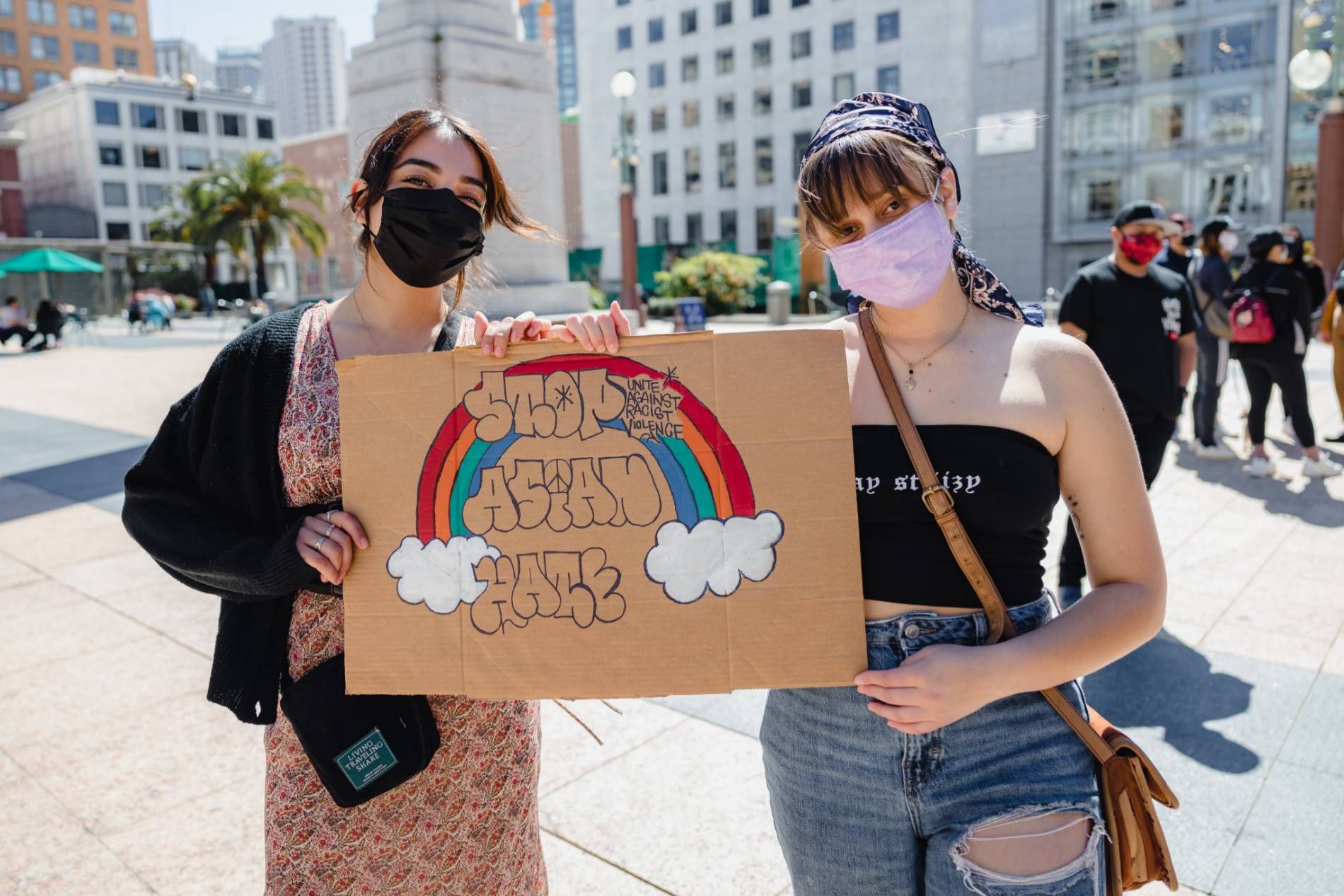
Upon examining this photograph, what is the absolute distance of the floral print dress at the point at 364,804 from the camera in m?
1.99

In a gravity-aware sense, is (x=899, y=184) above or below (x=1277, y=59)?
below

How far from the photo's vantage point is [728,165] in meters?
60.5

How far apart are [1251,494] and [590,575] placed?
25.9 ft

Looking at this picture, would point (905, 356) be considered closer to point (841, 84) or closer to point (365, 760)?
point (365, 760)

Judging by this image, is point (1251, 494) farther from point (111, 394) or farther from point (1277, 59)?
point (1277, 59)

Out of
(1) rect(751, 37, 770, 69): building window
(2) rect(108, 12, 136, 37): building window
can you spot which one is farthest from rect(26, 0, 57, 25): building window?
(1) rect(751, 37, 770, 69): building window

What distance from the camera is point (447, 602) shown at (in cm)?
176

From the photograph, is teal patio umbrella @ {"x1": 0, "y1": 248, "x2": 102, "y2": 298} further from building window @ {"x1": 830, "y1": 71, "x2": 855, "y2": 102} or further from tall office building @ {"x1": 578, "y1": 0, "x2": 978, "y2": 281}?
building window @ {"x1": 830, "y1": 71, "x2": 855, "y2": 102}

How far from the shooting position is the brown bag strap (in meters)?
1.57

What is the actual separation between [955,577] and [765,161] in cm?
6014

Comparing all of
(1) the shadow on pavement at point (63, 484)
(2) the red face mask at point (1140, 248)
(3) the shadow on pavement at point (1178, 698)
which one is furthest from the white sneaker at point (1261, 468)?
(1) the shadow on pavement at point (63, 484)

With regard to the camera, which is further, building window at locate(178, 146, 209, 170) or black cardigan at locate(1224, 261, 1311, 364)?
building window at locate(178, 146, 209, 170)

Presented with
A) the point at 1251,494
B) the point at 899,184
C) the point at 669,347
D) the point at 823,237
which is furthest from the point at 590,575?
the point at 1251,494

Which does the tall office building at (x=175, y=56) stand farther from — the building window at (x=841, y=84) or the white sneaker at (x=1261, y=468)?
the white sneaker at (x=1261, y=468)
